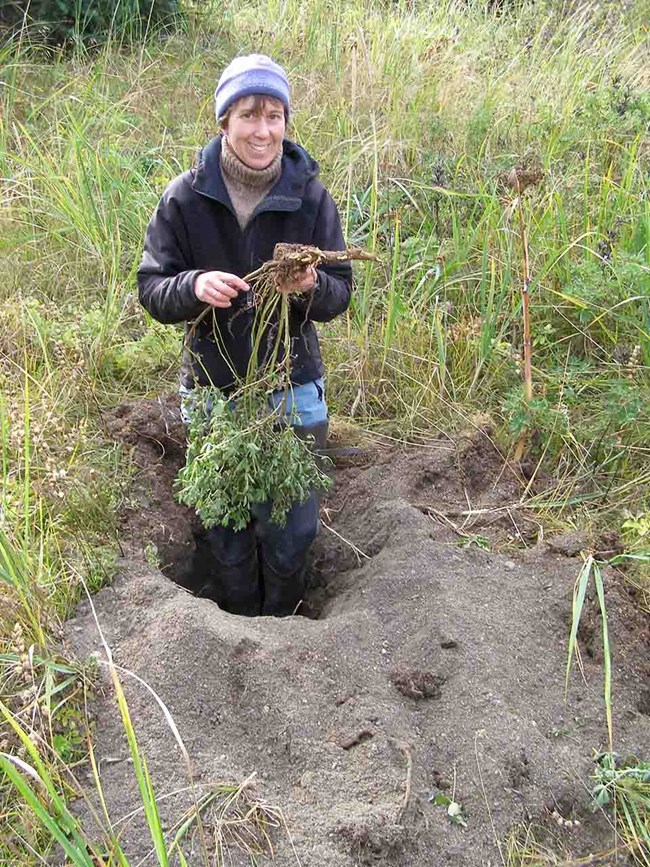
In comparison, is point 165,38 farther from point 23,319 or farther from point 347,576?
point 347,576

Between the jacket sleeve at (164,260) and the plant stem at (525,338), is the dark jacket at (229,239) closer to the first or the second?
the jacket sleeve at (164,260)

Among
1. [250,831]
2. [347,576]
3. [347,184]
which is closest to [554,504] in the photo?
[347,576]

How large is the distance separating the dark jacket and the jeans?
270mm

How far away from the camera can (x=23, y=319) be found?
3.09 meters

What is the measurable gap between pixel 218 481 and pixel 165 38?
3.74m

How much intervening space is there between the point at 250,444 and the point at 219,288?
406 mm

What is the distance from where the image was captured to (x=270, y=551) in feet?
8.61

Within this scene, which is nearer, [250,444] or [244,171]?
[250,444]

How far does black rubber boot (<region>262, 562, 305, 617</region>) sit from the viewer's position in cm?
268

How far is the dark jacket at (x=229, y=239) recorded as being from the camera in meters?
2.23

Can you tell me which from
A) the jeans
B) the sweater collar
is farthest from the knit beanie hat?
the jeans

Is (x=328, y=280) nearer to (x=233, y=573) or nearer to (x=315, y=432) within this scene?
(x=315, y=432)

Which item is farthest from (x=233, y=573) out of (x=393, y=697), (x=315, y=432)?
(x=393, y=697)

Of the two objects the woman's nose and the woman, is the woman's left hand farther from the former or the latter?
the woman's nose
